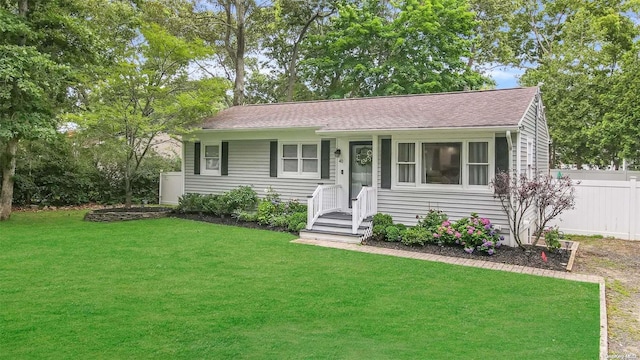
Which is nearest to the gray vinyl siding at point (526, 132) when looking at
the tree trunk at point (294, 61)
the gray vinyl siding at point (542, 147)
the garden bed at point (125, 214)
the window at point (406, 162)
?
the gray vinyl siding at point (542, 147)

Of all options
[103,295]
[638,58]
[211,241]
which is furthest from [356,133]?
[638,58]

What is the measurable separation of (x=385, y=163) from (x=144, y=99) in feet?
24.8

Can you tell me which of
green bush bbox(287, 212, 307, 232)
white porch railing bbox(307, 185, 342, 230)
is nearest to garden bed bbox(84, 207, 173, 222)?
green bush bbox(287, 212, 307, 232)

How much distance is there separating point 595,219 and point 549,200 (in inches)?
147

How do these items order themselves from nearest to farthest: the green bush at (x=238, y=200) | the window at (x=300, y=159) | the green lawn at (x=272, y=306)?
the green lawn at (x=272, y=306)
the window at (x=300, y=159)
the green bush at (x=238, y=200)

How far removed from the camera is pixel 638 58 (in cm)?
1622

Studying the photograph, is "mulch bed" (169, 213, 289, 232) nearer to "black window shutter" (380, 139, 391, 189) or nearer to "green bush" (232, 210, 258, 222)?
"green bush" (232, 210, 258, 222)

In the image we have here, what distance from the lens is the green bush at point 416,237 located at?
881 cm

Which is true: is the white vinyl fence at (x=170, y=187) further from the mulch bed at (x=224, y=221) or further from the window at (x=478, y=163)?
the window at (x=478, y=163)

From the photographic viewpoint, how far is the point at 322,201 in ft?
34.3

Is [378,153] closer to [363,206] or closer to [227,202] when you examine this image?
[363,206]

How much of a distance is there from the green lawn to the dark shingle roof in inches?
135

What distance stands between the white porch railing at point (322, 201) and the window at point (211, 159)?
4560 millimetres

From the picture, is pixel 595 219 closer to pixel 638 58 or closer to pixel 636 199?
pixel 636 199
